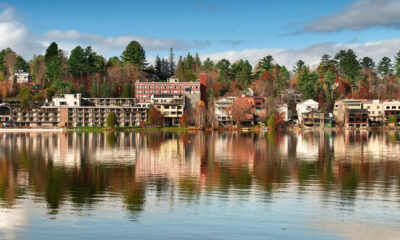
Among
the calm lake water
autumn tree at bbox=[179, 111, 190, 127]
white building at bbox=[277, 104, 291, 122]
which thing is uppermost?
white building at bbox=[277, 104, 291, 122]

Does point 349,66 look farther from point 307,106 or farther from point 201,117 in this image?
point 201,117

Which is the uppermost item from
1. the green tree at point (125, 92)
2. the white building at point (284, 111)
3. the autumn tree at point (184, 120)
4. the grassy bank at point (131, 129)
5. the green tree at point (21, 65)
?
the green tree at point (21, 65)

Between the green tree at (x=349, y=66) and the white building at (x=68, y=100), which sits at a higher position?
the green tree at (x=349, y=66)

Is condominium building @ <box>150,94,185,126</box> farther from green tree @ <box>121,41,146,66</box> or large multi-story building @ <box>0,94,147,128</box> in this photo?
green tree @ <box>121,41,146,66</box>

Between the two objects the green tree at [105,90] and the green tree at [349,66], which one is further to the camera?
the green tree at [349,66]

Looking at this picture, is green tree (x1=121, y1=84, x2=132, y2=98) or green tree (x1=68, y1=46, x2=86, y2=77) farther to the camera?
green tree (x1=68, y1=46, x2=86, y2=77)

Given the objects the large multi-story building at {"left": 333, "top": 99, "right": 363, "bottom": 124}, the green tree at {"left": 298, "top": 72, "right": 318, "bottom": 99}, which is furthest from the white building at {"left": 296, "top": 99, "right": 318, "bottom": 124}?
the green tree at {"left": 298, "top": 72, "right": 318, "bottom": 99}

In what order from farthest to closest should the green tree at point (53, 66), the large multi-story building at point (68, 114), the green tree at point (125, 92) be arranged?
the green tree at point (53, 66)
the green tree at point (125, 92)
the large multi-story building at point (68, 114)

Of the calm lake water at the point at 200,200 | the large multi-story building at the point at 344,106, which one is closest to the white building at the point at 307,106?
the large multi-story building at the point at 344,106

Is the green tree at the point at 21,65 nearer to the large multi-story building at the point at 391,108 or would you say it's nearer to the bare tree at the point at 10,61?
the bare tree at the point at 10,61

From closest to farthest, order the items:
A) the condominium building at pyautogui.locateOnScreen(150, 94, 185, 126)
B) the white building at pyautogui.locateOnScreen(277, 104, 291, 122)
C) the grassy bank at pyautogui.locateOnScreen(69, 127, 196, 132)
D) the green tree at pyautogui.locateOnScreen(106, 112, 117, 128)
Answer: the grassy bank at pyautogui.locateOnScreen(69, 127, 196, 132)
the green tree at pyautogui.locateOnScreen(106, 112, 117, 128)
the white building at pyautogui.locateOnScreen(277, 104, 291, 122)
the condominium building at pyautogui.locateOnScreen(150, 94, 185, 126)

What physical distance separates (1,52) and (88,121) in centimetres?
6684

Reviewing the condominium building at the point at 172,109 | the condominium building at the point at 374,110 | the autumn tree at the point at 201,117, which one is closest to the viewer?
the autumn tree at the point at 201,117

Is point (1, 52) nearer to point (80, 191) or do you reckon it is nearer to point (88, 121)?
point (88, 121)
